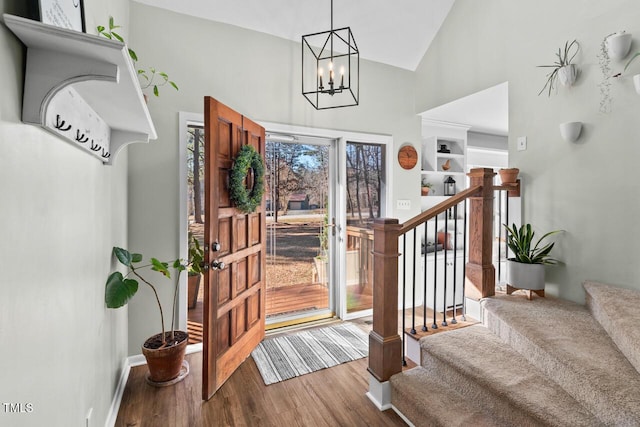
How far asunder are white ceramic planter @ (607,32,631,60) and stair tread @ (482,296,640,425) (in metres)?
1.64

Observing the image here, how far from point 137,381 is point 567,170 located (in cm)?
351

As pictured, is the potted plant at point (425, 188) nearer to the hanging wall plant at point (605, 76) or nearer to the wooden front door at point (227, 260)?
the hanging wall plant at point (605, 76)

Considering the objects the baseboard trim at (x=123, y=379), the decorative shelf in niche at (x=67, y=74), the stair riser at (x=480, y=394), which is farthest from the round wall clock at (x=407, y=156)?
the decorative shelf in niche at (x=67, y=74)

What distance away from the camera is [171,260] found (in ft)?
8.46

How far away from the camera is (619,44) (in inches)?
75.4

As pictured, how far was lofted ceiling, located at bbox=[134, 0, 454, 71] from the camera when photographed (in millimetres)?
2656

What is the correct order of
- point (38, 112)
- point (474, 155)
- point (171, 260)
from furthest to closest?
point (474, 155) → point (171, 260) → point (38, 112)

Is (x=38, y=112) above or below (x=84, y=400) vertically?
above

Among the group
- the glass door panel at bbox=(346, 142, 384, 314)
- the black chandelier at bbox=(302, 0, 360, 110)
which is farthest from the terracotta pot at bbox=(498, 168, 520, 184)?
the black chandelier at bbox=(302, 0, 360, 110)

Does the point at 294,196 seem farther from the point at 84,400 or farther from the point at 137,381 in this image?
the point at 84,400

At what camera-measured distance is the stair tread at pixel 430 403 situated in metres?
1.60

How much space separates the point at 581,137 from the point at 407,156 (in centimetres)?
169

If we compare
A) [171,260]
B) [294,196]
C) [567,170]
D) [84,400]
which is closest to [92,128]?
[84,400]

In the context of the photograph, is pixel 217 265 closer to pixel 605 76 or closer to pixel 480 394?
pixel 480 394
